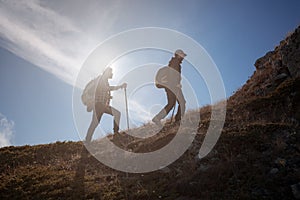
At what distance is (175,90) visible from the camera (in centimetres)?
1538

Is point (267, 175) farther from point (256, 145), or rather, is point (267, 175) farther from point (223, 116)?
point (223, 116)

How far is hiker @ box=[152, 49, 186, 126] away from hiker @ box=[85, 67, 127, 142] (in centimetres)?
219

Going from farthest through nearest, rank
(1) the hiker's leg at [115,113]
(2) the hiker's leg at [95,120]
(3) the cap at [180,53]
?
1. (3) the cap at [180,53]
2. (1) the hiker's leg at [115,113]
3. (2) the hiker's leg at [95,120]

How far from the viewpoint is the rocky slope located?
8.27 m

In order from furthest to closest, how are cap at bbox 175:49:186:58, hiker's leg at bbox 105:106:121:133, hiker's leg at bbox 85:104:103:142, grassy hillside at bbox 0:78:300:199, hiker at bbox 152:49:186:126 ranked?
cap at bbox 175:49:186:58 → hiker at bbox 152:49:186:126 → hiker's leg at bbox 105:106:121:133 → hiker's leg at bbox 85:104:103:142 → grassy hillside at bbox 0:78:300:199

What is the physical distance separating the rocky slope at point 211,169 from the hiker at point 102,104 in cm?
115

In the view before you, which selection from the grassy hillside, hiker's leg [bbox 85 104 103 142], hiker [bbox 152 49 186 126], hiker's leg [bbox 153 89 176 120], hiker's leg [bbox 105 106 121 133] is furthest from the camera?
hiker [bbox 152 49 186 126]

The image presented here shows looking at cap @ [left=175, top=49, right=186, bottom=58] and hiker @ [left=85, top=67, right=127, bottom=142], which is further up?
cap @ [left=175, top=49, right=186, bottom=58]

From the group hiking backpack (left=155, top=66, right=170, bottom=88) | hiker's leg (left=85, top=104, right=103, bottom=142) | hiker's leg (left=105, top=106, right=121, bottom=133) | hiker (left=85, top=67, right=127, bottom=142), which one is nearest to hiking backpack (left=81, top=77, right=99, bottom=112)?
hiker (left=85, top=67, right=127, bottom=142)

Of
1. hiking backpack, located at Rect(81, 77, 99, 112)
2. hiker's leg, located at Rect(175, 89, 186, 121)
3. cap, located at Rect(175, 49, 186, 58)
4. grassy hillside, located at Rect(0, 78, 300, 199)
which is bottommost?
grassy hillside, located at Rect(0, 78, 300, 199)

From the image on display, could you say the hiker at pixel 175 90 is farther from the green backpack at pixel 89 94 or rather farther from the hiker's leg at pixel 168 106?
the green backpack at pixel 89 94

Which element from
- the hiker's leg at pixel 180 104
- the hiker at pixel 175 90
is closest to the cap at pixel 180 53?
the hiker at pixel 175 90

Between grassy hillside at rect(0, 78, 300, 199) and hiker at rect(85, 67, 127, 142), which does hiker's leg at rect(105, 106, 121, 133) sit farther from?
grassy hillside at rect(0, 78, 300, 199)

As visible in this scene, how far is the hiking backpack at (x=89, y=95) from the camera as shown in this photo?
14.8m
